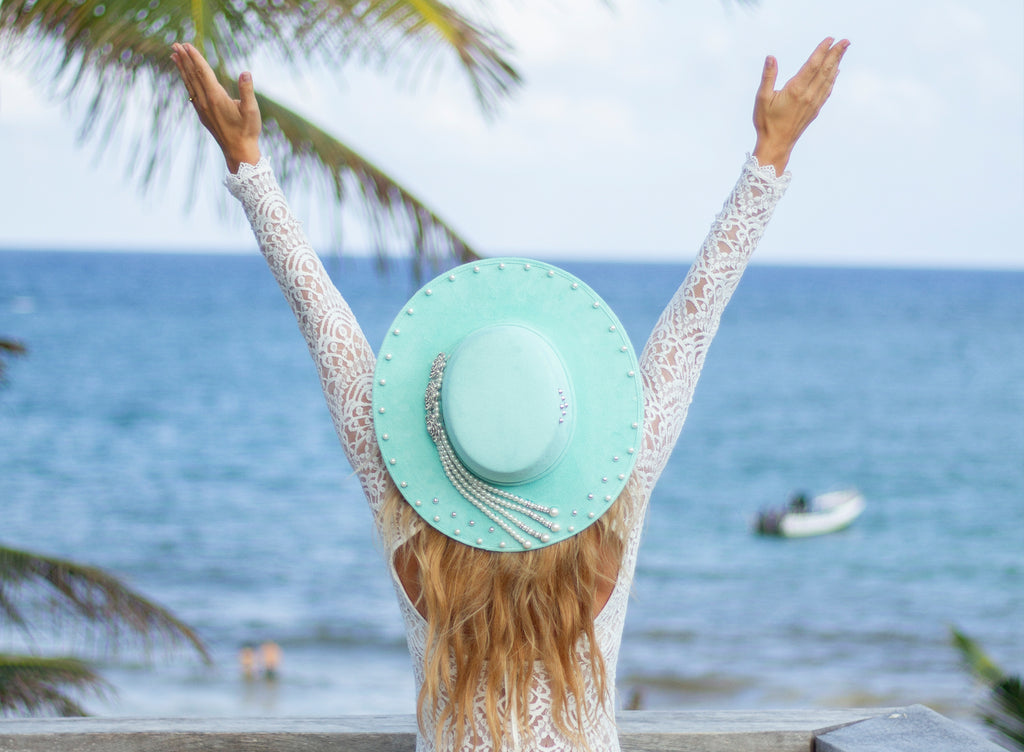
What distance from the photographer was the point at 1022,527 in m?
19.2

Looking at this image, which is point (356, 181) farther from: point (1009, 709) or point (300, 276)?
point (1009, 709)

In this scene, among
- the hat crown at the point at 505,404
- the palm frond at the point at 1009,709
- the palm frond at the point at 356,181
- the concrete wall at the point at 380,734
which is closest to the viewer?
the hat crown at the point at 505,404

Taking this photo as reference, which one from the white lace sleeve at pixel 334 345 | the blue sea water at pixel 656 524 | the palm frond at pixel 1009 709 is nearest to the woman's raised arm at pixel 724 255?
the white lace sleeve at pixel 334 345

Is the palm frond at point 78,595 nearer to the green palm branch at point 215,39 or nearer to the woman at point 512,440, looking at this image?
the green palm branch at point 215,39

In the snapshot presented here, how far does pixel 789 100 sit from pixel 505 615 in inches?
29.3

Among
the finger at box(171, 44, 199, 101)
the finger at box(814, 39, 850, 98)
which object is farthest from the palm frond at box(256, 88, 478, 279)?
the finger at box(814, 39, 850, 98)

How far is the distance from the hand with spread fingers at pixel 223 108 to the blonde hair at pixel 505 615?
0.51 metres

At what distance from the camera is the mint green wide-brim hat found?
1.13 m

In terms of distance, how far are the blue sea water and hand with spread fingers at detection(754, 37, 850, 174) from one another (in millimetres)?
784

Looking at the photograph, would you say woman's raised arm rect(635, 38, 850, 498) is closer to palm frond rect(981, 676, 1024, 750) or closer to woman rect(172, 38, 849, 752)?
woman rect(172, 38, 849, 752)

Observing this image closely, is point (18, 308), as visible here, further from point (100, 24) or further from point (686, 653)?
point (100, 24)

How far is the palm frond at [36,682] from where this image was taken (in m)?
3.58

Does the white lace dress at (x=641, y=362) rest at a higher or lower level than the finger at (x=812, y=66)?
lower

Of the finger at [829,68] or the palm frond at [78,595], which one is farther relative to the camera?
the palm frond at [78,595]
